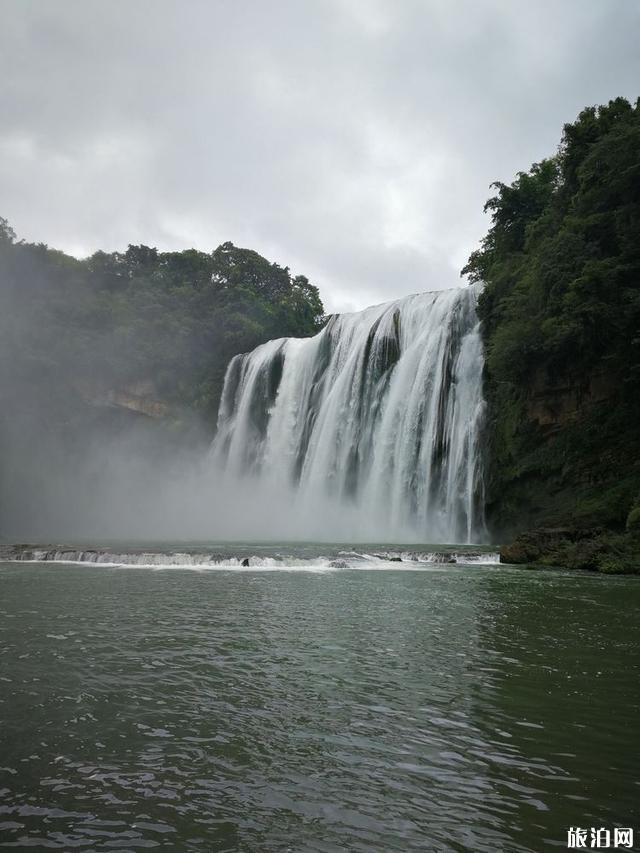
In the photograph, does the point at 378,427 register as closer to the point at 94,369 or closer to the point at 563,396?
the point at 563,396

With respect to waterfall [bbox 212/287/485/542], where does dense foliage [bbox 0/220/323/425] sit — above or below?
above

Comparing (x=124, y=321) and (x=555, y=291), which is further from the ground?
(x=124, y=321)

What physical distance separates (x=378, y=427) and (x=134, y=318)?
909 inches

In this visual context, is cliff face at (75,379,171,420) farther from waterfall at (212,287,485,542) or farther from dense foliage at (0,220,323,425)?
waterfall at (212,287,485,542)

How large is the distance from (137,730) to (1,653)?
102 inches

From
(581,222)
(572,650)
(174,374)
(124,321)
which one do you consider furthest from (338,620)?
(124,321)

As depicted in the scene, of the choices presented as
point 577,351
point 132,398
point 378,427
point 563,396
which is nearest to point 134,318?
point 132,398

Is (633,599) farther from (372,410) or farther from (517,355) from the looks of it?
(372,410)

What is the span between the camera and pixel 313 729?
13.2 ft

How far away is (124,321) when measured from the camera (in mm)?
42688

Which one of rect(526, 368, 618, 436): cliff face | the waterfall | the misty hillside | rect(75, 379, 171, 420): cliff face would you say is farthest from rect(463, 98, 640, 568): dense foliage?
rect(75, 379, 171, 420): cliff face

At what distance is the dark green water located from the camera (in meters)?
2.82

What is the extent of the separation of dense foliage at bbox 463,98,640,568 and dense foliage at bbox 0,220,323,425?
72.7ft

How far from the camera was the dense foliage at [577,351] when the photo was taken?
19.1 metres
